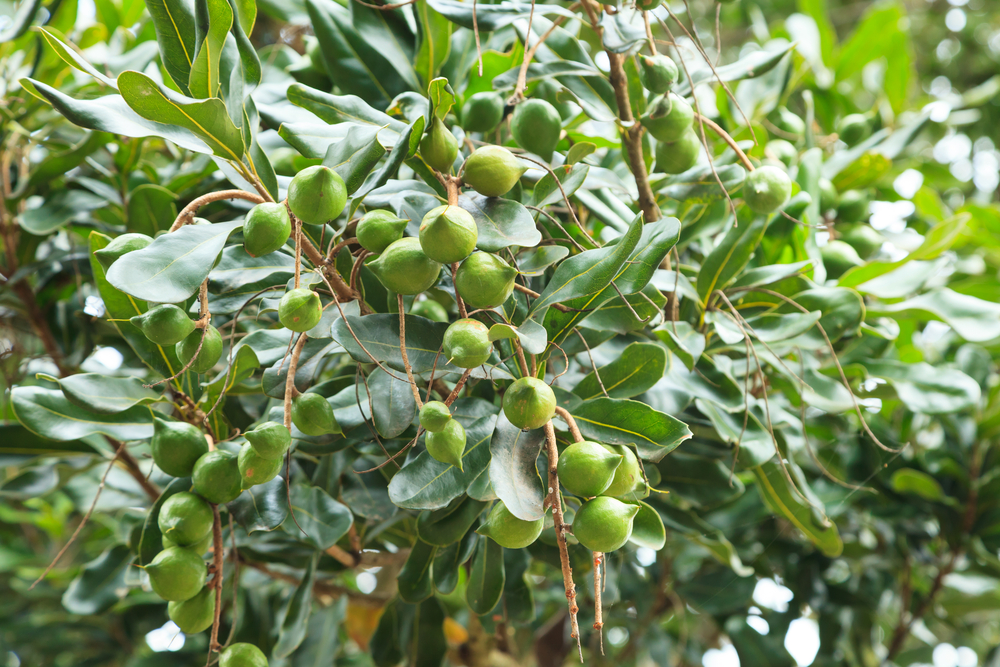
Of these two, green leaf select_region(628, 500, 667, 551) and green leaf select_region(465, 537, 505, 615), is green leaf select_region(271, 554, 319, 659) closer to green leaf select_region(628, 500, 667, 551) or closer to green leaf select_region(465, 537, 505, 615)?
green leaf select_region(465, 537, 505, 615)

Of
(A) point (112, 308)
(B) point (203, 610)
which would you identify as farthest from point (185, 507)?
(A) point (112, 308)

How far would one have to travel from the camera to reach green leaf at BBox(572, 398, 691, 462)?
0.59 meters

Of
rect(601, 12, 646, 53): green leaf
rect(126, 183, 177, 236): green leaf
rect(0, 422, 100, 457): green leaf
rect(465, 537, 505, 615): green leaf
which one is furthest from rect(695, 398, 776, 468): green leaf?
rect(0, 422, 100, 457): green leaf

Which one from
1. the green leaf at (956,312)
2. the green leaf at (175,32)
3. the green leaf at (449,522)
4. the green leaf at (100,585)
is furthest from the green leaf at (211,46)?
the green leaf at (956,312)

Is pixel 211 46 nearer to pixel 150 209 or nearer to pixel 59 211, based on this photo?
pixel 150 209

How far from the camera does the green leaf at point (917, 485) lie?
44.0 inches

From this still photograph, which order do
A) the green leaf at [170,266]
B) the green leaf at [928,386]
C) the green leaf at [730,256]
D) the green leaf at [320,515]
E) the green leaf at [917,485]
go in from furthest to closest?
the green leaf at [917,485], the green leaf at [928,386], the green leaf at [730,256], the green leaf at [320,515], the green leaf at [170,266]

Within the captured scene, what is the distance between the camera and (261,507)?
66cm

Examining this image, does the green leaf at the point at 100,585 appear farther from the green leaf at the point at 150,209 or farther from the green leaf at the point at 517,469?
the green leaf at the point at 517,469

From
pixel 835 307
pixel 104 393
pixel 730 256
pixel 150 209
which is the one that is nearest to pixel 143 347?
pixel 104 393

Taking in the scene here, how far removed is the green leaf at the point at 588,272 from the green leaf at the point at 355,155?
0.59 ft

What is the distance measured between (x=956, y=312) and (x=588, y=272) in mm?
700

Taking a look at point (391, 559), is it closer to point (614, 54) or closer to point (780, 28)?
point (614, 54)

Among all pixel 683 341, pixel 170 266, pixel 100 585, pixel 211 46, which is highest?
pixel 211 46
